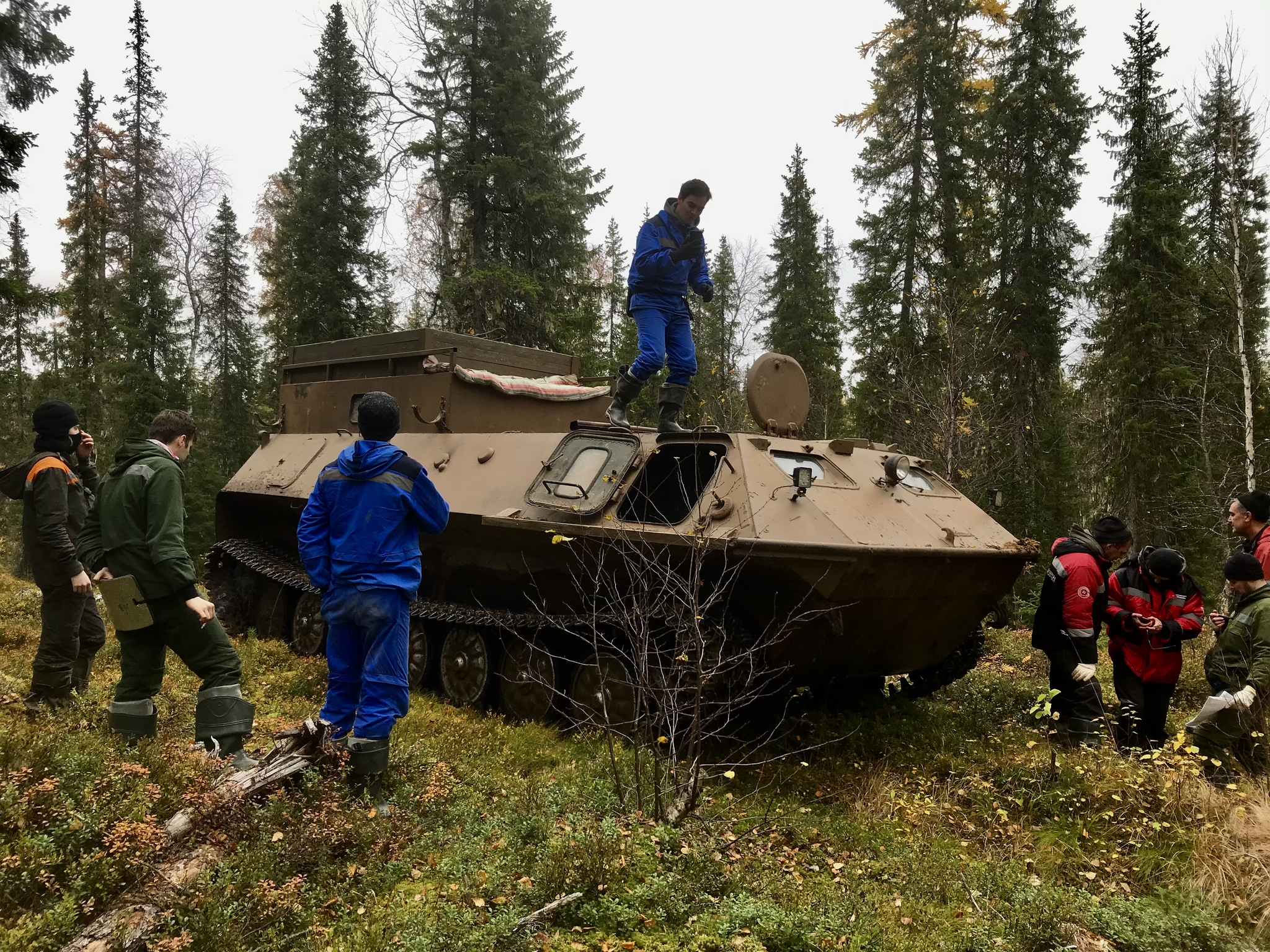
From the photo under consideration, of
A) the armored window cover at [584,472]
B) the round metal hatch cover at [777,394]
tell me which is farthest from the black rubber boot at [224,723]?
the round metal hatch cover at [777,394]

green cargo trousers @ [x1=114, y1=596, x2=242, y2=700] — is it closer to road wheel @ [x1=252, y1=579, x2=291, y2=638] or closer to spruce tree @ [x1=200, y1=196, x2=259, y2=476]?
road wheel @ [x1=252, y1=579, x2=291, y2=638]

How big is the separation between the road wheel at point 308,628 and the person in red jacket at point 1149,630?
673 cm

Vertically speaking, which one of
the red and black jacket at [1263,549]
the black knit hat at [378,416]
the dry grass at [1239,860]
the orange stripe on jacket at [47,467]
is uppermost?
the black knit hat at [378,416]

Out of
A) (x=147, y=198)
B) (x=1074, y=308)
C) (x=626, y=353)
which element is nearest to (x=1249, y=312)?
(x=1074, y=308)

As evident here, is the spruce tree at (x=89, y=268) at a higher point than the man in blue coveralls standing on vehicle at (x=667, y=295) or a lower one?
higher

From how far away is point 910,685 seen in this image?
7.87 metres

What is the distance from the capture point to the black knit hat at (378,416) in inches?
173

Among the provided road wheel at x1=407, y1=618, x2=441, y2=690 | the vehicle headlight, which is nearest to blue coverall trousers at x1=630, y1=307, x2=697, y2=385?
the vehicle headlight

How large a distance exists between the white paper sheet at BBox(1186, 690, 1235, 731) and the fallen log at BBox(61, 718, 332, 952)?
4.79 m

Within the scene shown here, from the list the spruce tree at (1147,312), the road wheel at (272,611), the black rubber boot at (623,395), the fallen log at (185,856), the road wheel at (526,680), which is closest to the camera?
the fallen log at (185,856)

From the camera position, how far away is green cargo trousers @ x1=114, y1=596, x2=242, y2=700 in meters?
4.41

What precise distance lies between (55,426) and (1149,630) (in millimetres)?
6855

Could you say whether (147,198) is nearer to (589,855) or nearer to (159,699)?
(159,699)

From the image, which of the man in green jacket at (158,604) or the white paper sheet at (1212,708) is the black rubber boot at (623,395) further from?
the white paper sheet at (1212,708)
